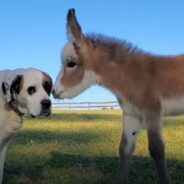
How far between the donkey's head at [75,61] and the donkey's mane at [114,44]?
123 millimetres

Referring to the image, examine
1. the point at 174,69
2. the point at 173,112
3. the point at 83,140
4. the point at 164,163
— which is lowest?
the point at 83,140

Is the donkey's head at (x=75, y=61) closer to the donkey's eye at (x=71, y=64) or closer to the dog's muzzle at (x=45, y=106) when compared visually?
the donkey's eye at (x=71, y=64)

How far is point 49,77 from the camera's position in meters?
6.79

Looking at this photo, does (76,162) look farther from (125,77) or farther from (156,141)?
(156,141)

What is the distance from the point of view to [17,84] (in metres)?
6.43

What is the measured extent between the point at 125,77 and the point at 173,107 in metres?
0.85

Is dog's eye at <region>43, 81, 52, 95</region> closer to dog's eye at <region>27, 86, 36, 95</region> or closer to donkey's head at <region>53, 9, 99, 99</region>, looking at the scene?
dog's eye at <region>27, 86, 36, 95</region>

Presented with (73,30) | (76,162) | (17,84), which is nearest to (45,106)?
(17,84)

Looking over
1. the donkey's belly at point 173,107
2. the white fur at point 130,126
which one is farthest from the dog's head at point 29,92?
the donkey's belly at point 173,107

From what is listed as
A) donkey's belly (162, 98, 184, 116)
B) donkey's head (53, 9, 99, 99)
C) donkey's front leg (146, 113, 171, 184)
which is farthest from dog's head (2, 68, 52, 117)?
donkey's belly (162, 98, 184, 116)

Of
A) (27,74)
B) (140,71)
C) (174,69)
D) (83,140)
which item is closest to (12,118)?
(27,74)

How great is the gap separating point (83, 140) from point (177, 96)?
6783mm

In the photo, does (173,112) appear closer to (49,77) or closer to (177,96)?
(177,96)

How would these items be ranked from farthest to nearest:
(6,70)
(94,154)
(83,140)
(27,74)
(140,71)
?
(83,140) → (94,154) → (140,71) → (6,70) → (27,74)
